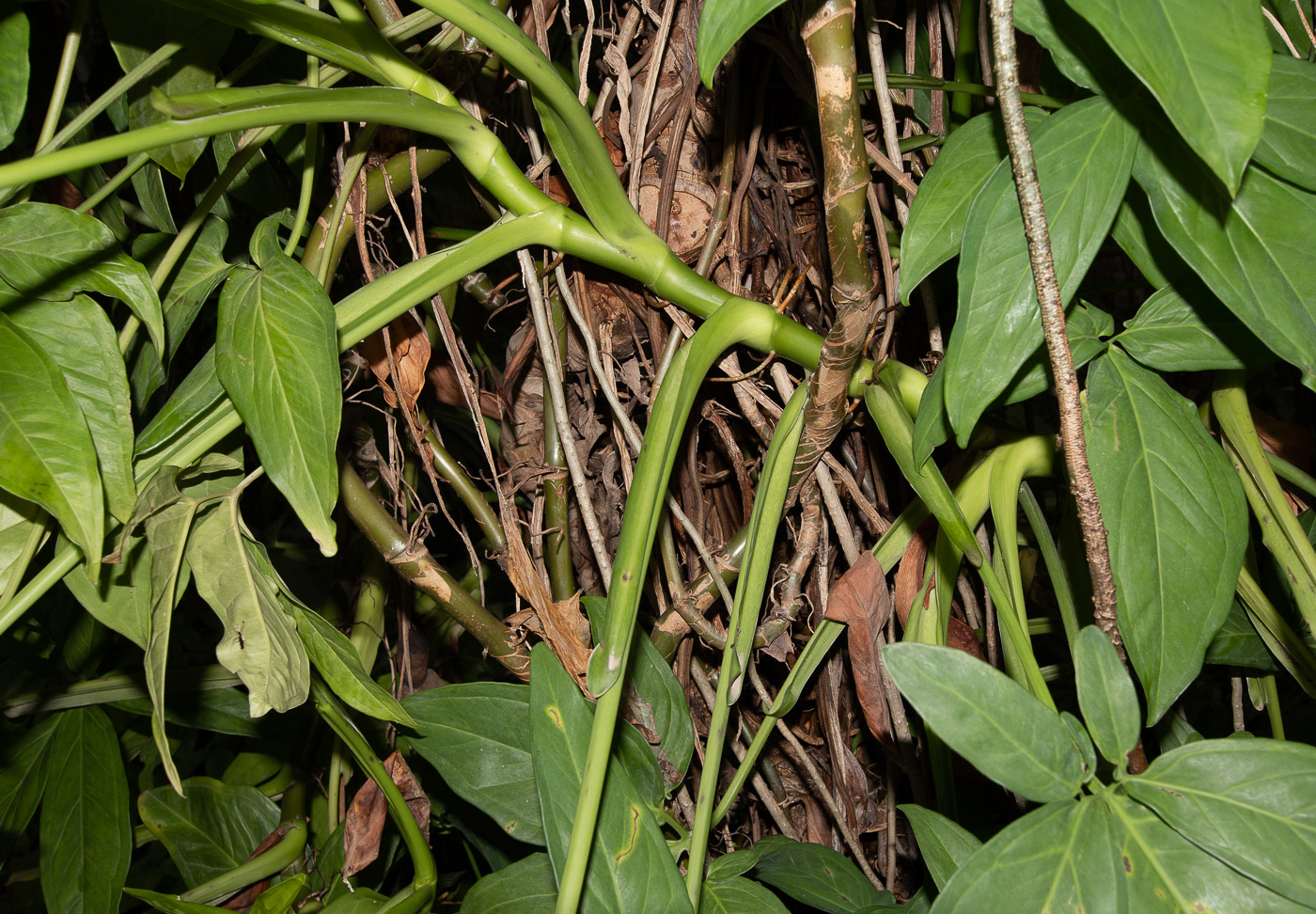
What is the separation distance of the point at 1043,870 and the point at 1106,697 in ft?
0.22

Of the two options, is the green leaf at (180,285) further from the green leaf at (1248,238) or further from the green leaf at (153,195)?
the green leaf at (1248,238)

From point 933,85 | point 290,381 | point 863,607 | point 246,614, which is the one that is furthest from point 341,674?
point 933,85

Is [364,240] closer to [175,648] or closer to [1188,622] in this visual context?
[1188,622]

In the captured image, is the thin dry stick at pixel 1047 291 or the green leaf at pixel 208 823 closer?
the thin dry stick at pixel 1047 291

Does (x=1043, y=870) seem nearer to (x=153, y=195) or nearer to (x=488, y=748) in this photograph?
(x=488, y=748)

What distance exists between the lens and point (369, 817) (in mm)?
614

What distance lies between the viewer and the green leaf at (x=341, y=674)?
1.47ft

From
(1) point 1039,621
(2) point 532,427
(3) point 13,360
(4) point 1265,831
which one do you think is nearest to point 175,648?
(2) point 532,427

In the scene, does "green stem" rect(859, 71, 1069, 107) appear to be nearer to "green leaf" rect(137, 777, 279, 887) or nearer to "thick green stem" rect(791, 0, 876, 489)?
"thick green stem" rect(791, 0, 876, 489)

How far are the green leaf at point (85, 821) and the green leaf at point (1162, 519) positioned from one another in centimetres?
68

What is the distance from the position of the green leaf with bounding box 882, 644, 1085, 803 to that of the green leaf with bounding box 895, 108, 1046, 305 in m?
0.15

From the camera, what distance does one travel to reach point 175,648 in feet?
3.01

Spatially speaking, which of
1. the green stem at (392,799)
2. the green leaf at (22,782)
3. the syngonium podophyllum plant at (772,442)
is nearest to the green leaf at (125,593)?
the syngonium podophyllum plant at (772,442)

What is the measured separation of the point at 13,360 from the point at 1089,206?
436mm
